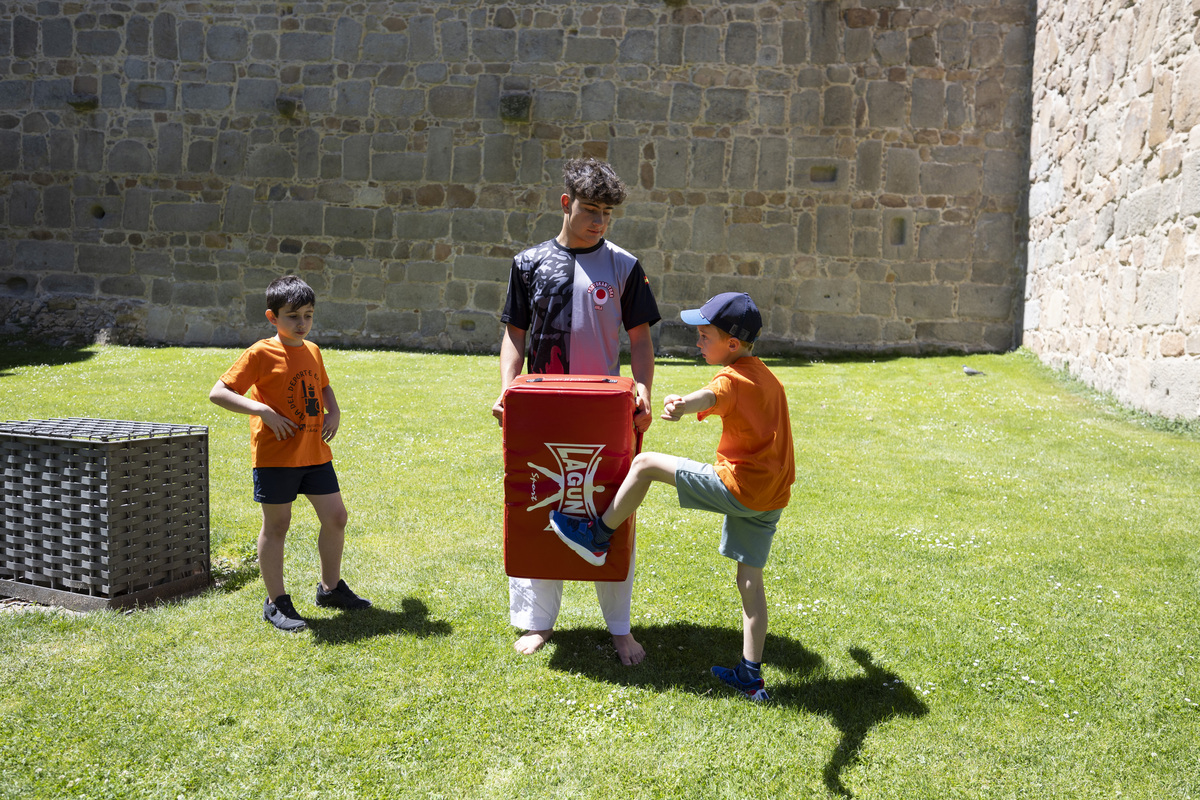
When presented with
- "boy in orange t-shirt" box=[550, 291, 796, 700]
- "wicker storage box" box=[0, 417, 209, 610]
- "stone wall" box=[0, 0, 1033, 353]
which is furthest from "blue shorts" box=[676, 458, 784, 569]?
"stone wall" box=[0, 0, 1033, 353]

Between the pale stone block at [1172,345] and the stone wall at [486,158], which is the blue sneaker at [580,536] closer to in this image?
the pale stone block at [1172,345]

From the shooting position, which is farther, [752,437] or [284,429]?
[284,429]

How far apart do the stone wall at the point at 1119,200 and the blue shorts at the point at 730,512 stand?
6056 millimetres

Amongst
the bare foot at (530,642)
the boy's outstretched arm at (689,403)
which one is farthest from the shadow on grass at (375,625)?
the boy's outstretched arm at (689,403)

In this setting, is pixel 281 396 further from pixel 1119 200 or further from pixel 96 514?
pixel 1119 200

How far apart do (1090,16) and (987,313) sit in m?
3.91

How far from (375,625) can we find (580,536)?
1.06m

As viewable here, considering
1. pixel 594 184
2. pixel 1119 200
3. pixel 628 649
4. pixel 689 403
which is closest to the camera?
pixel 689 403

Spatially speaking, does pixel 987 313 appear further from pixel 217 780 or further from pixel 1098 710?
pixel 217 780

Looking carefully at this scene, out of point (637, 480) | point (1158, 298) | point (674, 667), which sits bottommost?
point (674, 667)

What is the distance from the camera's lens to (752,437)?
9.45 feet

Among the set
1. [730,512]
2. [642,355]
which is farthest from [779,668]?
[642,355]

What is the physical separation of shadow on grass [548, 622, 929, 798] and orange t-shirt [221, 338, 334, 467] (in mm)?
1242

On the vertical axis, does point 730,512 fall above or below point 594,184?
below
